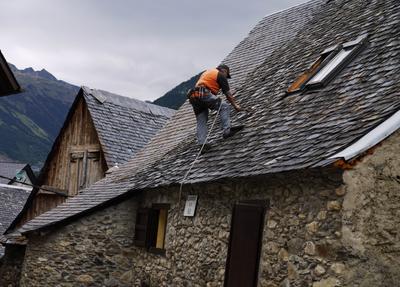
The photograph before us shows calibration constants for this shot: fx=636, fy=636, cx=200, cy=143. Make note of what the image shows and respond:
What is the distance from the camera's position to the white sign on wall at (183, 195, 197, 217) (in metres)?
10.0

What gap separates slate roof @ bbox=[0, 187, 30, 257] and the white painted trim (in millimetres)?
23160

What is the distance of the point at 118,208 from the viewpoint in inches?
503

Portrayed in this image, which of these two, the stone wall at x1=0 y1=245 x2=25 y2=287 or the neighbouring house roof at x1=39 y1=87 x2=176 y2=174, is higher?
the neighbouring house roof at x1=39 y1=87 x2=176 y2=174

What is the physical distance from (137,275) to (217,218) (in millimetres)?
3593

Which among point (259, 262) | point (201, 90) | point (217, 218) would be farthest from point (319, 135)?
point (201, 90)

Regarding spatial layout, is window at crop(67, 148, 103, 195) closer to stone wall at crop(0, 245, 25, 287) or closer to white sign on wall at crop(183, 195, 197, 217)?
stone wall at crop(0, 245, 25, 287)

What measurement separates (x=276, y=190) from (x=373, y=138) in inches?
65.4

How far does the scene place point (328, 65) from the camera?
9.72 meters

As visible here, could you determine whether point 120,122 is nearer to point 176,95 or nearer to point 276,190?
point 276,190

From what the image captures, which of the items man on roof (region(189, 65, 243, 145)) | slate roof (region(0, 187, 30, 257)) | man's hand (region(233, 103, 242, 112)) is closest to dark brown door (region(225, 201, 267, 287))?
man's hand (region(233, 103, 242, 112))

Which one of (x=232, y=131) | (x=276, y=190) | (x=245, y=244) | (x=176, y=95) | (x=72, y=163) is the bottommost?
(x=245, y=244)

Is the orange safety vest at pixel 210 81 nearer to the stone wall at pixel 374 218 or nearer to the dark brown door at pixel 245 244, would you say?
the dark brown door at pixel 245 244

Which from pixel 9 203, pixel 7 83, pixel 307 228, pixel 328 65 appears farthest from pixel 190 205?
pixel 9 203

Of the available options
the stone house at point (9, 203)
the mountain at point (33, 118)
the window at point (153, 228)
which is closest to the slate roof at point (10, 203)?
the stone house at point (9, 203)
